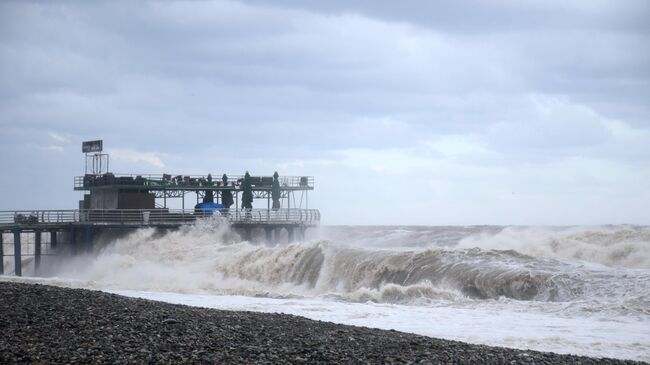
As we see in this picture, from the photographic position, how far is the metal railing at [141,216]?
47919mm

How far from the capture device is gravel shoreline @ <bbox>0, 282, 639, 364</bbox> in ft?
43.0

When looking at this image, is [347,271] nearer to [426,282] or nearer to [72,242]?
[426,282]

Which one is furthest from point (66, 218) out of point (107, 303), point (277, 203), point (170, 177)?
point (107, 303)

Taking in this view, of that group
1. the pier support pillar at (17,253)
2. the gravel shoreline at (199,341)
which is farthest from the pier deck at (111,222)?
the gravel shoreline at (199,341)

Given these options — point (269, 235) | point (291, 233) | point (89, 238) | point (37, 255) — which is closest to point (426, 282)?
point (291, 233)

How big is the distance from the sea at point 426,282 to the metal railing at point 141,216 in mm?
1414

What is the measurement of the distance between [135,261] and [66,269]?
18.7ft

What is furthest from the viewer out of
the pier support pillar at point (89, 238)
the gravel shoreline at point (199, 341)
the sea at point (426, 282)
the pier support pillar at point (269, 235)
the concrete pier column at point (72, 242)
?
the pier support pillar at point (269, 235)

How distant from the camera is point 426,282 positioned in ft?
98.3

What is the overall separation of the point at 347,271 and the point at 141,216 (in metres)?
18.8

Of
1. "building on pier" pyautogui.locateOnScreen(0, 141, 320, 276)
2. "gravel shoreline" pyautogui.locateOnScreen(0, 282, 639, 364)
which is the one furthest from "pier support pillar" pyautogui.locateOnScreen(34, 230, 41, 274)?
"gravel shoreline" pyautogui.locateOnScreen(0, 282, 639, 364)

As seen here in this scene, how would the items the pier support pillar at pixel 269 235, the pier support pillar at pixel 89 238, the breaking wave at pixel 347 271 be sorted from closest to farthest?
the breaking wave at pixel 347 271 < the pier support pillar at pixel 89 238 < the pier support pillar at pixel 269 235

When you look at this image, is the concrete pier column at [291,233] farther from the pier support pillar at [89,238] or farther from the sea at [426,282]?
the pier support pillar at [89,238]

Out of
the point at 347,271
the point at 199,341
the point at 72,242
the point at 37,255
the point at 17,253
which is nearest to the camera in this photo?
the point at 199,341
